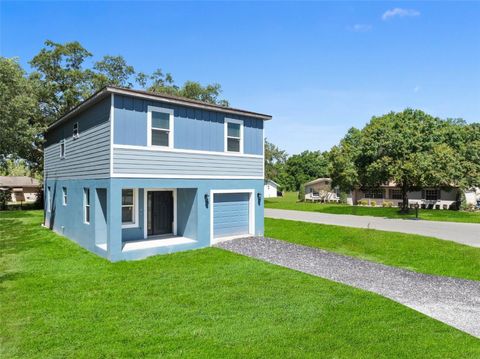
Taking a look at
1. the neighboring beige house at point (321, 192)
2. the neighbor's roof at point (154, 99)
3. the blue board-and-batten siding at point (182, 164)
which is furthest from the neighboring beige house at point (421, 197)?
the neighbor's roof at point (154, 99)

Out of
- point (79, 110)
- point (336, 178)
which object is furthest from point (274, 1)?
point (336, 178)

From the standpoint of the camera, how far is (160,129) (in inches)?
477

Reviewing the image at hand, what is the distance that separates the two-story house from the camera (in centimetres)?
1123

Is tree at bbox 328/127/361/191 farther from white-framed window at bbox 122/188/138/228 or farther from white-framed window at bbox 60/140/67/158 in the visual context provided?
white-framed window at bbox 60/140/67/158

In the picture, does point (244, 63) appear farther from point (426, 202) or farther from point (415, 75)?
point (426, 202)

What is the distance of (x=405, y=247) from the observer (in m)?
13.9

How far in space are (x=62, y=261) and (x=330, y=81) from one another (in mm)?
15317

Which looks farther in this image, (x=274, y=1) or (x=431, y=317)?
(x=274, y=1)

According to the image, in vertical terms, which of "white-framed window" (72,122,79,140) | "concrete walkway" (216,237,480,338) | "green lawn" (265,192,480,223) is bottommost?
"concrete walkway" (216,237,480,338)

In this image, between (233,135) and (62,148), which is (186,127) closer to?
(233,135)

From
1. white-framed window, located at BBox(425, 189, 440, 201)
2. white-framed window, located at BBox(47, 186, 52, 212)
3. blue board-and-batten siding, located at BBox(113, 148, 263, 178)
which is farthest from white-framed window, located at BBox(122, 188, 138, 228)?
white-framed window, located at BBox(425, 189, 440, 201)

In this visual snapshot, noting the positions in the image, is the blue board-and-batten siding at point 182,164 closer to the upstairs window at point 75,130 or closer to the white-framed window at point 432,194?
the upstairs window at point 75,130

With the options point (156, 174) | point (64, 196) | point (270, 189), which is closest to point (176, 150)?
point (156, 174)

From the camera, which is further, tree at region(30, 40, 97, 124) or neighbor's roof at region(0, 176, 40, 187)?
neighbor's roof at region(0, 176, 40, 187)
